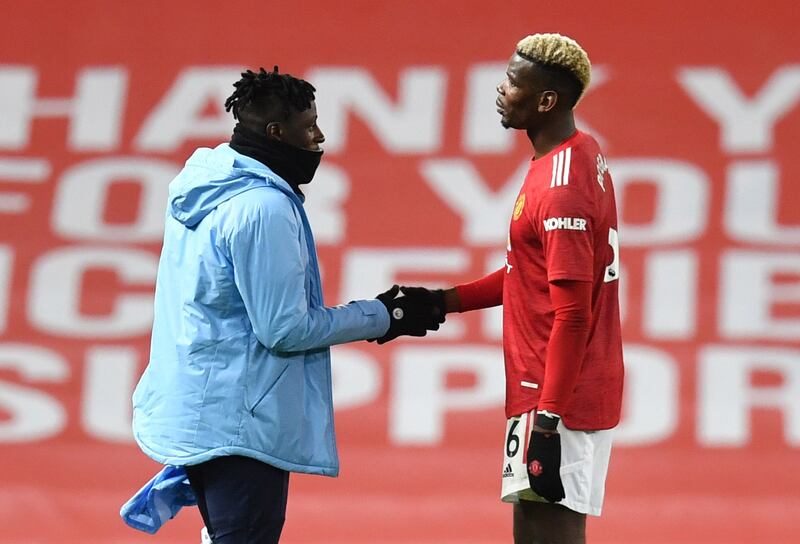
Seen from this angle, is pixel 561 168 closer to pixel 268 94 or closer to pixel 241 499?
pixel 268 94

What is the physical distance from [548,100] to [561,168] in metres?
0.16

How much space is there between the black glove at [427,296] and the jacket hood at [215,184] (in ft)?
1.46

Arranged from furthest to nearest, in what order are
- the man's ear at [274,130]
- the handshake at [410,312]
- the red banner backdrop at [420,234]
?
the red banner backdrop at [420,234], the handshake at [410,312], the man's ear at [274,130]

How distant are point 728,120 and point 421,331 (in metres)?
2.48

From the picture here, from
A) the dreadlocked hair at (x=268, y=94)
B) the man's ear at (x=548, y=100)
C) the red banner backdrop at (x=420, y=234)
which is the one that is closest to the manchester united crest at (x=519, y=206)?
the man's ear at (x=548, y=100)

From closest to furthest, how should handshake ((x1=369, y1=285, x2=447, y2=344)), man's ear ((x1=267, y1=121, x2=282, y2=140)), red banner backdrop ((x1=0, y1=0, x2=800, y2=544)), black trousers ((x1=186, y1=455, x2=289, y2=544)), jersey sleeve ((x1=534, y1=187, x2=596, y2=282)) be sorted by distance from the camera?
jersey sleeve ((x1=534, y1=187, x2=596, y2=282)) < black trousers ((x1=186, y1=455, x2=289, y2=544)) < man's ear ((x1=267, y1=121, x2=282, y2=140)) < handshake ((x1=369, y1=285, x2=447, y2=344)) < red banner backdrop ((x1=0, y1=0, x2=800, y2=544))

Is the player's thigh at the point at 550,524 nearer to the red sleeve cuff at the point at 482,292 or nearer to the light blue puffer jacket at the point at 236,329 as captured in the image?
the light blue puffer jacket at the point at 236,329

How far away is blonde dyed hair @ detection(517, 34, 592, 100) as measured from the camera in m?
2.37

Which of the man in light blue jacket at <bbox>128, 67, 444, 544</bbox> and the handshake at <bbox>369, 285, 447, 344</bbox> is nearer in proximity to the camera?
the man in light blue jacket at <bbox>128, 67, 444, 544</bbox>

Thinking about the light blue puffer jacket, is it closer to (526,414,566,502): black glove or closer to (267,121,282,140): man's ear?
(267,121,282,140): man's ear

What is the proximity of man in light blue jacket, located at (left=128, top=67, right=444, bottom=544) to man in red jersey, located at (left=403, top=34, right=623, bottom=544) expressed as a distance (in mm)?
362

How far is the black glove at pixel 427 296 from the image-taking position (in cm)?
271

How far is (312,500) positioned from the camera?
4.19m

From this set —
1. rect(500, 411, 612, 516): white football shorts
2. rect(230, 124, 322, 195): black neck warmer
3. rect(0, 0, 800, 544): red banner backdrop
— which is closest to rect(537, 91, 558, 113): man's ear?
rect(230, 124, 322, 195): black neck warmer
